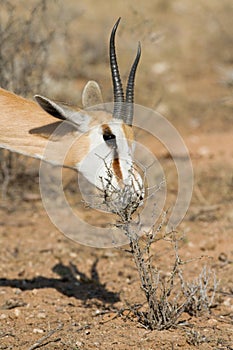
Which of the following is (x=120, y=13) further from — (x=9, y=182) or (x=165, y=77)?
(x=9, y=182)

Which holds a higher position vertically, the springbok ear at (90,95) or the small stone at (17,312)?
the springbok ear at (90,95)

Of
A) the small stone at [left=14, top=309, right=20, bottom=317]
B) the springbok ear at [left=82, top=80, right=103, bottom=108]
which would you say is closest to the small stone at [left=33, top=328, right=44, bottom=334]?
the small stone at [left=14, top=309, right=20, bottom=317]

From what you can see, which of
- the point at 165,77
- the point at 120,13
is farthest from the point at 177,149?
the point at 120,13

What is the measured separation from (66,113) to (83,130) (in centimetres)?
26

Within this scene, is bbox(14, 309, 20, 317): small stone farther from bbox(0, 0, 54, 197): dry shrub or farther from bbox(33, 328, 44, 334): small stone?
bbox(0, 0, 54, 197): dry shrub

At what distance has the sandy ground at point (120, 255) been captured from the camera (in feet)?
14.1

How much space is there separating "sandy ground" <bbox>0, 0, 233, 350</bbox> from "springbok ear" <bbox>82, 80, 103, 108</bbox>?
1.46 metres

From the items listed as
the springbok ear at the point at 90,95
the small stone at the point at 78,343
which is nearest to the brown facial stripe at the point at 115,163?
the springbok ear at the point at 90,95

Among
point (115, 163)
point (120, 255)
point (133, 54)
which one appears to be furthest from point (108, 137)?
point (133, 54)

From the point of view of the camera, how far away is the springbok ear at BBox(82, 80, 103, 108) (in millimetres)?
5426

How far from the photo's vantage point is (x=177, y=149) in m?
8.80

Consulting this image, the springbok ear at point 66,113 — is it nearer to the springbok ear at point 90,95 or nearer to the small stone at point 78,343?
the springbok ear at point 90,95

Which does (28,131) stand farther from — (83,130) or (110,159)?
(110,159)

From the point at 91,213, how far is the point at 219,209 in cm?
148
